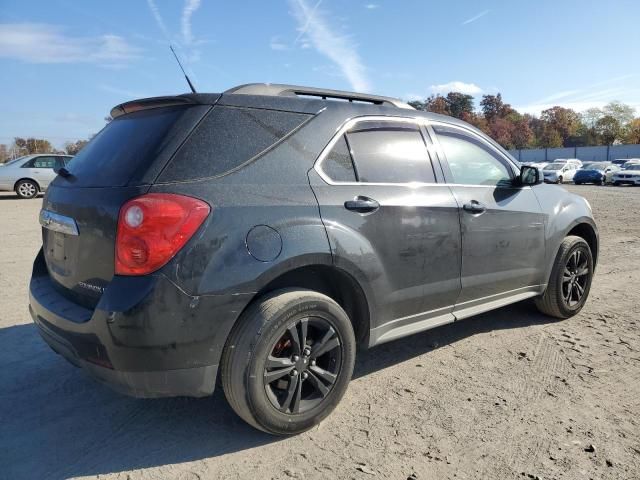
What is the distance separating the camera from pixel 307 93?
3.17 metres

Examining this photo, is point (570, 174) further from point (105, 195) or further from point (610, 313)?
point (105, 195)

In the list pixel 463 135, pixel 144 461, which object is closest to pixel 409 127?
pixel 463 135

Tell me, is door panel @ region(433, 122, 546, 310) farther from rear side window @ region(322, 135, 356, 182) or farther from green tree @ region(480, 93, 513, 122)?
green tree @ region(480, 93, 513, 122)

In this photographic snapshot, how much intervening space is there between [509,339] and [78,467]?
3273 millimetres

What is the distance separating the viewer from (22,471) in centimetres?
238

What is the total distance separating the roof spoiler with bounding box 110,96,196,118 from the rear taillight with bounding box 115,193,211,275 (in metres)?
0.65

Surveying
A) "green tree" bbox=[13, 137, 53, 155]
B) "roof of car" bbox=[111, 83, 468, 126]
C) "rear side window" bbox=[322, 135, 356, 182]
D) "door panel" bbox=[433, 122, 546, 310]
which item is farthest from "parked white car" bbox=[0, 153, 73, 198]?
"green tree" bbox=[13, 137, 53, 155]

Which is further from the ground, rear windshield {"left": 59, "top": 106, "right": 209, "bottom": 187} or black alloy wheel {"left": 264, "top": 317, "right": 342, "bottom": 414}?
rear windshield {"left": 59, "top": 106, "right": 209, "bottom": 187}

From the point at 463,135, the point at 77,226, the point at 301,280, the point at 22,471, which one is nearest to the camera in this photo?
the point at 22,471

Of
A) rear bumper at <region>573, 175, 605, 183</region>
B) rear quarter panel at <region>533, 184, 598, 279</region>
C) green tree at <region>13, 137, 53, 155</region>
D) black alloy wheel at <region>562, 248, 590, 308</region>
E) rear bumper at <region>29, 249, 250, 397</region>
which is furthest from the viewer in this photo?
green tree at <region>13, 137, 53, 155</region>

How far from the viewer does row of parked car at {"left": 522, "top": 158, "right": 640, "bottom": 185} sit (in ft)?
102

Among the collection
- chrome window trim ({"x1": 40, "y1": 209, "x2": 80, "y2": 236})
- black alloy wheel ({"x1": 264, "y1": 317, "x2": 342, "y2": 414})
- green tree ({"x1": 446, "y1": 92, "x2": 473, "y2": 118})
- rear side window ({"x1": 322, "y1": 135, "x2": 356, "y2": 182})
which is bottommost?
black alloy wheel ({"x1": 264, "y1": 317, "x2": 342, "y2": 414})

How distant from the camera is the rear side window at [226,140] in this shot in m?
2.46

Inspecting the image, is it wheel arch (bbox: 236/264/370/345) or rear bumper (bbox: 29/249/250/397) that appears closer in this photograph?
rear bumper (bbox: 29/249/250/397)
